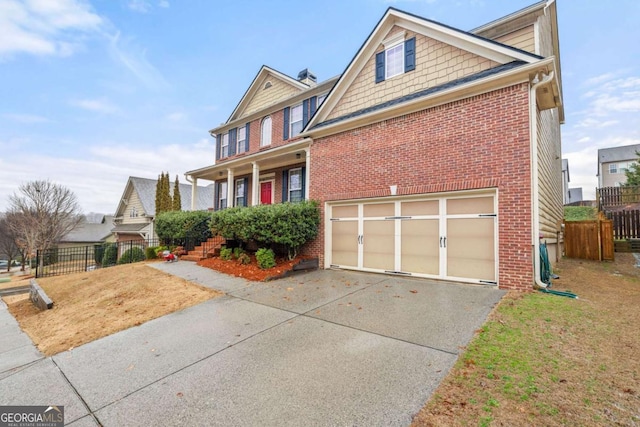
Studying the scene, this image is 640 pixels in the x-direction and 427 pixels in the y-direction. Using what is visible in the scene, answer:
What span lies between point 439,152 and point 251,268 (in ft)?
20.5

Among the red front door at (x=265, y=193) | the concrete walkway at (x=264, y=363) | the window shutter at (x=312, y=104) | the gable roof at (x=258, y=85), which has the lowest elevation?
the concrete walkway at (x=264, y=363)

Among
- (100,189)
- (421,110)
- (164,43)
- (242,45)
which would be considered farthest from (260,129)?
(100,189)

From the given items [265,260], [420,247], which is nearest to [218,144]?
[265,260]

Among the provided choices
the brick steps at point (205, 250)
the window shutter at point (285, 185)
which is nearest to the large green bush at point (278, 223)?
the brick steps at point (205, 250)

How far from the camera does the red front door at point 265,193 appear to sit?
14.0 m

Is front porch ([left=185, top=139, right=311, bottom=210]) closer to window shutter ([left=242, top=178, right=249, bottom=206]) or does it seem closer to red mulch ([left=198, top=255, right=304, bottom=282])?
window shutter ([left=242, top=178, right=249, bottom=206])

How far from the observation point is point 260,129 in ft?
49.4

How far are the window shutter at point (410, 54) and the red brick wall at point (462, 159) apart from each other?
1.80 metres

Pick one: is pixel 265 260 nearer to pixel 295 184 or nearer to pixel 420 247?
pixel 420 247

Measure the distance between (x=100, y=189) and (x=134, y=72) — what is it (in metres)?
35.1

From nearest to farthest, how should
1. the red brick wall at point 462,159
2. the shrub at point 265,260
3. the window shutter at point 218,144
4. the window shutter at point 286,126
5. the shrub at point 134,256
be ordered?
the red brick wall at point 462,159 → the shrub at point 265,260 → the window shutter at point 286,126 → the shrub at point 134,256 → the window shutter at point 218,144

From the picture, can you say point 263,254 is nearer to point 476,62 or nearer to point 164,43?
point 476,62

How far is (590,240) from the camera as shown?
33.8 ft

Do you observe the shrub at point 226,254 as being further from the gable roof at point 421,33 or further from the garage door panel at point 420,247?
the garage door panel at point 420,247
